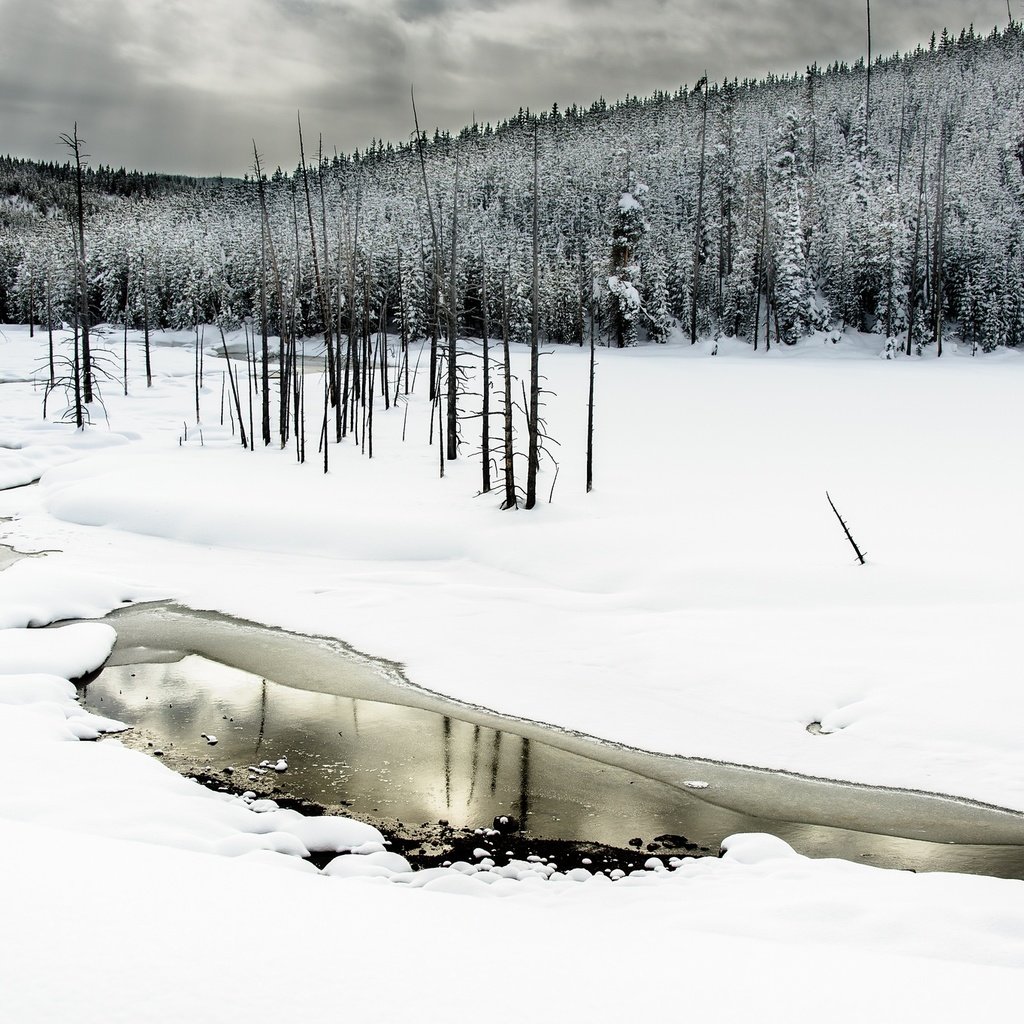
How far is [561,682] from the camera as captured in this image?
13.9 meters

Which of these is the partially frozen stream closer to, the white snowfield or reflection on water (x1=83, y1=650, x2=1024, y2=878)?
reflection on water (x1=83, y1=650, x2=1024, y2=878)

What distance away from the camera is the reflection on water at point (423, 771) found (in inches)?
383

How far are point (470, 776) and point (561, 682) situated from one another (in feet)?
10.3

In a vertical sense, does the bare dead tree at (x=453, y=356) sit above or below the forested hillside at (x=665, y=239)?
below

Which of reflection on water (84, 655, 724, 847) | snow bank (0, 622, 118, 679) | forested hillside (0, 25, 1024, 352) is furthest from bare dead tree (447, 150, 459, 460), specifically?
reflection on water (84, 655, 724, 847)

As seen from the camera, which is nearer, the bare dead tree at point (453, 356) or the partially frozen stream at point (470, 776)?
the partially frozen stream at point (470, 776)

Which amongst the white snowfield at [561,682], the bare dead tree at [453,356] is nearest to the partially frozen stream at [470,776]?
the white snowfield at [561,682]

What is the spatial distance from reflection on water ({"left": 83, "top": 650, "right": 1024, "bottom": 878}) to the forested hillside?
1333cm

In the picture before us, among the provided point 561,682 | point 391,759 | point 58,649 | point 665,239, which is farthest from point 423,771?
point 665,239

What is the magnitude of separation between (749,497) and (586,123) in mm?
136412

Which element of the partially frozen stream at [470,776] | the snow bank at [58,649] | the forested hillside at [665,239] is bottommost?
the partially frozen stream at [470,776]

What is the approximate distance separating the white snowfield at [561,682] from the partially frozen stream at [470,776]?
0.55 m

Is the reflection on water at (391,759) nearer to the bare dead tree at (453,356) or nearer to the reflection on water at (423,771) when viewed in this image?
the reflection on water at (423,771)

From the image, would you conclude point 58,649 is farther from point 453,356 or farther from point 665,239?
point 665,239
